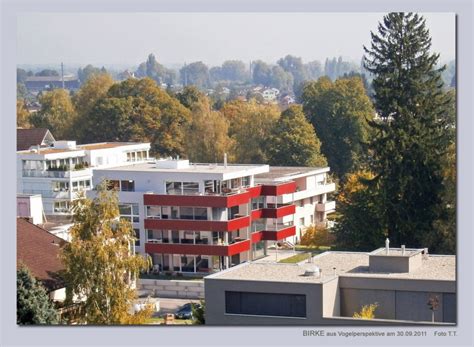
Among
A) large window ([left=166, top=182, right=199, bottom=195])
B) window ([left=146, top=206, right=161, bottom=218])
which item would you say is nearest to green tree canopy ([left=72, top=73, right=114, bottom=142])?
window ([left=146, top=206, right=161, bottom=218])

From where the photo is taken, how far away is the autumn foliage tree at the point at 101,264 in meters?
14.6

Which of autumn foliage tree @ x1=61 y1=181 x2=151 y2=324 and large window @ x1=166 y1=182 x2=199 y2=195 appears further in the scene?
large window @ x1=166 y1=182 x2=199 y2=195

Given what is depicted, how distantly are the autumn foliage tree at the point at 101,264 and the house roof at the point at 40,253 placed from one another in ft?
0.95

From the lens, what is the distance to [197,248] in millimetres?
21734

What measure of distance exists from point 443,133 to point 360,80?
32.1 ft

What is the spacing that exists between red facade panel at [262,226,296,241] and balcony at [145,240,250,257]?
3.00ft

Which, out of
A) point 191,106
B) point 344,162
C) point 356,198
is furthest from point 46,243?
point 191,106

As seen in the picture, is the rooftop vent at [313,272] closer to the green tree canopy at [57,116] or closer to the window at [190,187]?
A: the window at [190,187]

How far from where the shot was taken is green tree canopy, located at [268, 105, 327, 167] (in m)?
29.8

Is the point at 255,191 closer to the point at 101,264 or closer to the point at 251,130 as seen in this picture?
the point at 101,264

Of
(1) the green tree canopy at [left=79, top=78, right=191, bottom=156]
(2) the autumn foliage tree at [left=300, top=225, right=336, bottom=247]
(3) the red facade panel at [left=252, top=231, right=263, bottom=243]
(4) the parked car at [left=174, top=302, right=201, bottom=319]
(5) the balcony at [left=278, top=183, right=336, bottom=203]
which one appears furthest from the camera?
(1) the green tree canopy at [left=79, top=78, right=191, bottom=156]

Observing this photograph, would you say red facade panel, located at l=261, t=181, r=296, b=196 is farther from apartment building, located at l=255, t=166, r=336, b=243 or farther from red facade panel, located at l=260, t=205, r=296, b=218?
red facade panel, located at l=260, t=205, r=296, b=218
